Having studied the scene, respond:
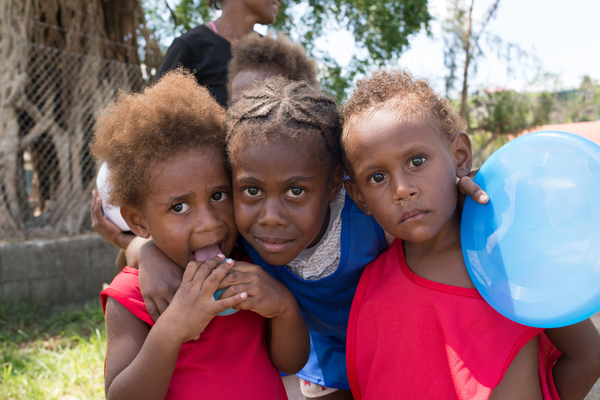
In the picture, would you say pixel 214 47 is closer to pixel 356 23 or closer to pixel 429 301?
pixel 429 301

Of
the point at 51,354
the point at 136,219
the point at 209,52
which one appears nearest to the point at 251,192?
the point at 136,219

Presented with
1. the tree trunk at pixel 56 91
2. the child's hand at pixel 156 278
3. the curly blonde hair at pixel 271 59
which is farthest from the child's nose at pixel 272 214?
the tree trunk at pixel 56 91

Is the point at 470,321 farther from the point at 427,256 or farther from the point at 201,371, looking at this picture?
the point at 201,371

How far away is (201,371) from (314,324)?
615mm

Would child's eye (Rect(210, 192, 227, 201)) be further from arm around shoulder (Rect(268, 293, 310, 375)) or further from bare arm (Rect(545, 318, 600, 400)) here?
bare arm (Rect(545, 318, 600, 400))

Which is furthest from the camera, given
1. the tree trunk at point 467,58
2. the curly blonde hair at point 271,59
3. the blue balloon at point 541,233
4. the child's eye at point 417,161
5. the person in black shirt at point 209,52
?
the tree trunk at point 467,58

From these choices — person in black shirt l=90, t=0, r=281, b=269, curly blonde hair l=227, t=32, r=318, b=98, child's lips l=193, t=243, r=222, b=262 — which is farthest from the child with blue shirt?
person in black shirt l=90, t=0, r=281, b=269

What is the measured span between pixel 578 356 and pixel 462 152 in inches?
28.5

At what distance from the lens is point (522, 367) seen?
134cm

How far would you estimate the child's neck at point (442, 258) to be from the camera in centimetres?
143

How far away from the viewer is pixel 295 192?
5.06 ft

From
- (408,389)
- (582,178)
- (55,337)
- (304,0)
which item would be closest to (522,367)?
(408,389)

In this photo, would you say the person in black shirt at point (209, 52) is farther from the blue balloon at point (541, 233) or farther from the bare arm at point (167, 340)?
the blue balloon at point (541, 233)

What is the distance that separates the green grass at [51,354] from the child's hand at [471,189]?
8.46ft
